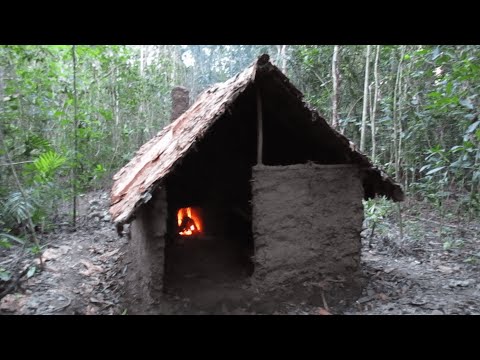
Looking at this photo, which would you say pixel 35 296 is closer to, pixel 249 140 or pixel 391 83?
pixel 249 140

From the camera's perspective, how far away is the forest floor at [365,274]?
5.25 metres

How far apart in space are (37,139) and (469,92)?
851 centimetres

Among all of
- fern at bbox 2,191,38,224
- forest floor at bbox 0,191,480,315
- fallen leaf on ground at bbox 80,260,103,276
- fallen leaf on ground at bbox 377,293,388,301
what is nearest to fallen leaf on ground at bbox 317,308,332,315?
forest floor at bbox 0,191,480,315

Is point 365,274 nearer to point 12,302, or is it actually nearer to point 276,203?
point 276,203

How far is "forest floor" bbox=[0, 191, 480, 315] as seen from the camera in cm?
525

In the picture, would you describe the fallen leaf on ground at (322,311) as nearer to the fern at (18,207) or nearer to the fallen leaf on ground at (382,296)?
the fallen leaf on ground at (382,296)

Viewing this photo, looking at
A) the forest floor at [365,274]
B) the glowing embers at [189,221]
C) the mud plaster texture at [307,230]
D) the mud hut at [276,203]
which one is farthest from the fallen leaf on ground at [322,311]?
the glowing embers at [189,221]

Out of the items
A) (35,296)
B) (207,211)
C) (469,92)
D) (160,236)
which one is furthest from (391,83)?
(35,296)

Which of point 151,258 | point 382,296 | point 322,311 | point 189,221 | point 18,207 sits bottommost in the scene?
point 322,311

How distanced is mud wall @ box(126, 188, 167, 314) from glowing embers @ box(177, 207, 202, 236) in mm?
2605

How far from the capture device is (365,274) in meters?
6.41

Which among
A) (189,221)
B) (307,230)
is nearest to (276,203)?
(307,230)

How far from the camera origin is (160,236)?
16.6 ft

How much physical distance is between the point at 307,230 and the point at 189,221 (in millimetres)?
3574
